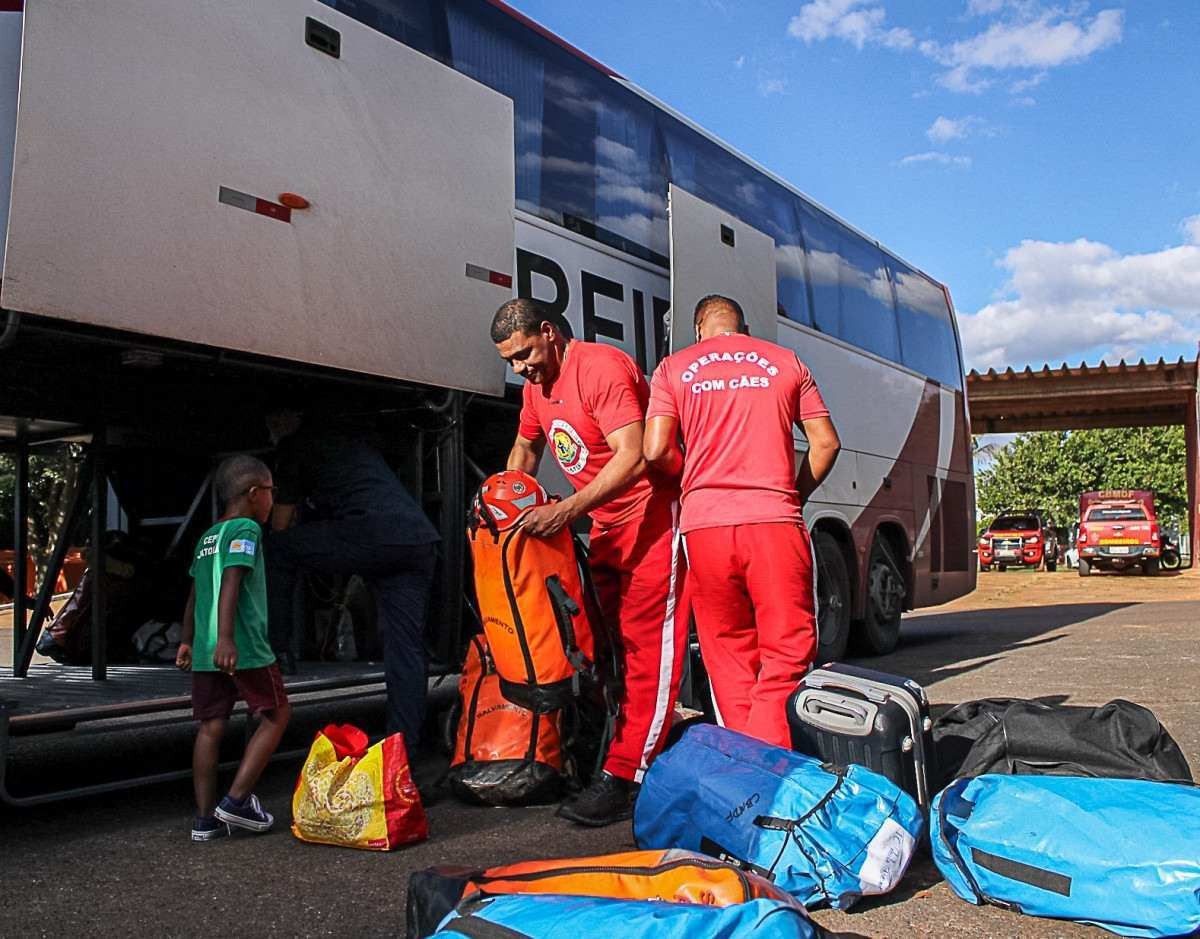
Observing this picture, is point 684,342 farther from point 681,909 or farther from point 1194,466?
point 1194,466

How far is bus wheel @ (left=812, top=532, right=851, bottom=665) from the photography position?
7809 mm

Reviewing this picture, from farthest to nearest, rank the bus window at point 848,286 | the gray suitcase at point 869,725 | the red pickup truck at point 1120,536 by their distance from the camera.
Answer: the red pickup truck at point 1120,536 → the bus window at point 848,286 → the gray suitcase at point 869,725

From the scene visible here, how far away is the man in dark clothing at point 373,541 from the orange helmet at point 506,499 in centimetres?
53

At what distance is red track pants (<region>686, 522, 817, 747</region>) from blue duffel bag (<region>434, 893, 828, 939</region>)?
168 centimetres

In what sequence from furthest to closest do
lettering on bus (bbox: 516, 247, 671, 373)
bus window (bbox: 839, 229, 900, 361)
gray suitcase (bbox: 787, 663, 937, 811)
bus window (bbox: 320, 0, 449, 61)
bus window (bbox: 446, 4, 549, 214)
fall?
1. bus window (bbox: 839, 229, 900, 361)
2. lettering on bus (bbox: 516, 247, 671, 373)
3. bus window (bbox: 446, 4, 549, 214)
4. bus window (bbox: 320, 0, 449, 61)
5. gray suitcase (bbox: 787, 663, 937, 811)

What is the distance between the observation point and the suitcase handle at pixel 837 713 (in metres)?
3.33

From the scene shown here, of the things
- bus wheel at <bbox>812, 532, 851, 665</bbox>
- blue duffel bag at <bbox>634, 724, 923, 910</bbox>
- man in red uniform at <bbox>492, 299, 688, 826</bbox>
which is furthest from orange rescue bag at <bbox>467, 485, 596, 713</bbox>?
bus wheel at <bbox>812, 532, 851, 665</bbox>

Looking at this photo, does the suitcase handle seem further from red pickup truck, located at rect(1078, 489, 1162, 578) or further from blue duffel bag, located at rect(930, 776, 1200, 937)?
red pickup truck, located at rect(1078, 489, 1162, 578)

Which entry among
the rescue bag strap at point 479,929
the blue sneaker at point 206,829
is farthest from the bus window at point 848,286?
the rescue bag strap at point 479,929

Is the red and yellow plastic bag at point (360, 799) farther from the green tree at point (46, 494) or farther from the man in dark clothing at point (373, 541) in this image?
the green tree at point (46, 494)

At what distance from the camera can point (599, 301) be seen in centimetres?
585

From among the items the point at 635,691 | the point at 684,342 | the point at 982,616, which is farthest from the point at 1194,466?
the point at 635,691

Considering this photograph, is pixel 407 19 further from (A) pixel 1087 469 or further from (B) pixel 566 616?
(A) pixel 1087 469

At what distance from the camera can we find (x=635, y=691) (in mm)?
3961
